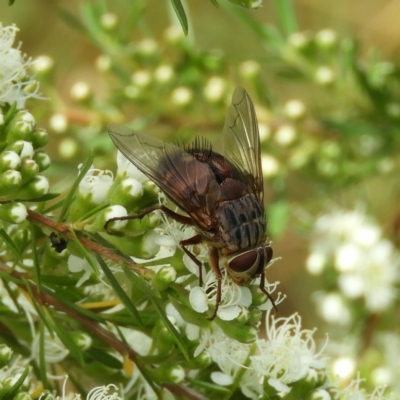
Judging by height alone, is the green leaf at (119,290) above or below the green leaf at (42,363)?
above

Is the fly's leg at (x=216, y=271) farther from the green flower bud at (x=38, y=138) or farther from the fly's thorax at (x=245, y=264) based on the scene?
the green flower bud at (x=38, y=138)

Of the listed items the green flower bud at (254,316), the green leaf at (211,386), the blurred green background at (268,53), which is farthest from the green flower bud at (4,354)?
the blurred green background at (268,53)

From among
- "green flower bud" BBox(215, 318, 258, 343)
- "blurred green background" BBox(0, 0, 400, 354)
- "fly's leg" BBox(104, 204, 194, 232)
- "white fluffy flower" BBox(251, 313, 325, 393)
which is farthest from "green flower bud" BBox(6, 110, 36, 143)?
"blurred green background" BBox(0, 0, 400, 354)

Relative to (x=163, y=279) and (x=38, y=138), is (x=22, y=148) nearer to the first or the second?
(x=38, y=138)

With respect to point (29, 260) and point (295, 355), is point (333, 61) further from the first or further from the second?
point (29, 260)

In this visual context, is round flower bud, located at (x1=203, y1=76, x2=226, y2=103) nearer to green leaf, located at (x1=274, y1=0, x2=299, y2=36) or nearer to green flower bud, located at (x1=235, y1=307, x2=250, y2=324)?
green leaf, located at (x1=274, y1=0, x2=299, y2=36)

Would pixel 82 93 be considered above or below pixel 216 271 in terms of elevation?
above

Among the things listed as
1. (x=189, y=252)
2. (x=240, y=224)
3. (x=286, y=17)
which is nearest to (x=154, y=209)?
(x=189, y=252)
